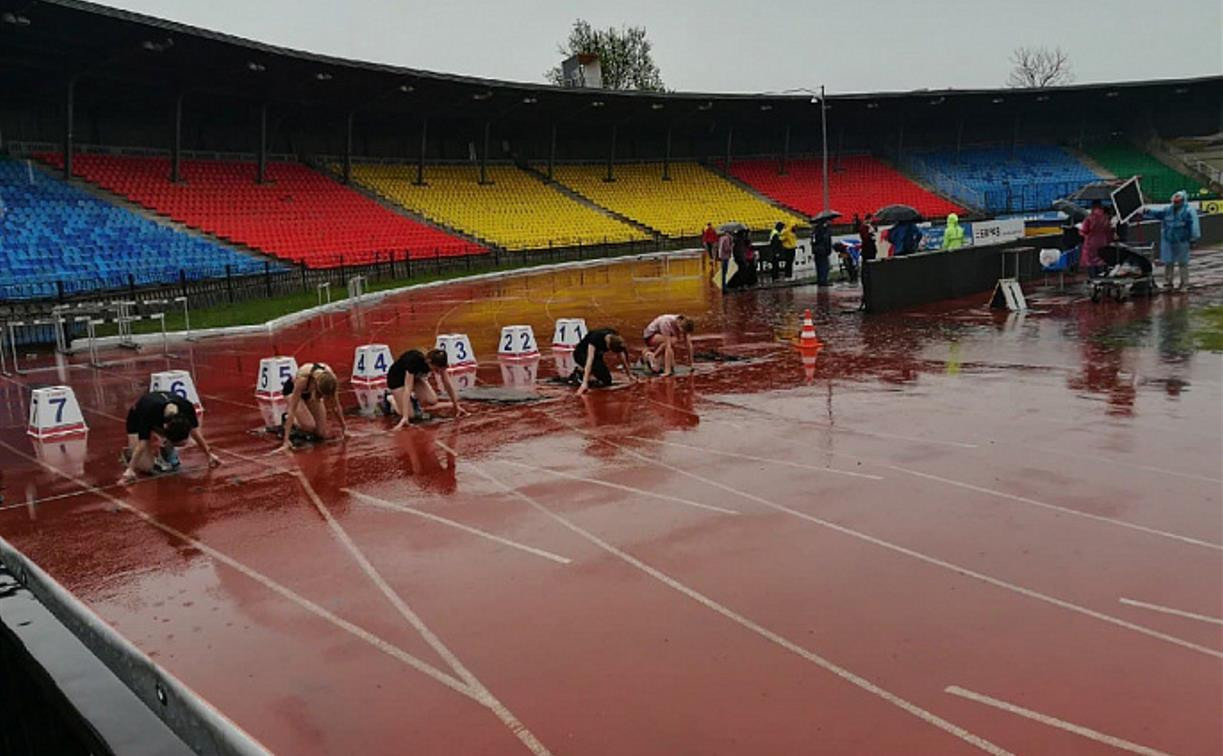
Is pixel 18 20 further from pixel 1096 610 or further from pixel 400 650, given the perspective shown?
pixel 1096 610

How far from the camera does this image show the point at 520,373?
15.7 meters

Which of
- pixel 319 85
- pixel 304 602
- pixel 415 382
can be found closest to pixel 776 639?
pixel 304 602

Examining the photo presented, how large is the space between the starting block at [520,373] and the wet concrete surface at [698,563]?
4.58ft

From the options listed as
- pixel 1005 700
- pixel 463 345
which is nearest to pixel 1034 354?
pixel 463 345

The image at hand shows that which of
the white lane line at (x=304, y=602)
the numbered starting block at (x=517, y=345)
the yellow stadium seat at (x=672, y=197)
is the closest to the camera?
the white lane line at (x=304, y=602)

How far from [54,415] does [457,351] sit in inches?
236

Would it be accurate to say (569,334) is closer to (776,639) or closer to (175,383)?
(175,383)

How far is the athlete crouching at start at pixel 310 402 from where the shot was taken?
1048 centimetres

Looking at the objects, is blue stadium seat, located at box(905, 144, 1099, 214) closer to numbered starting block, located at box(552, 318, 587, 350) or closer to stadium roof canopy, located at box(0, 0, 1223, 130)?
stadium roof canopy, located at box(0, 0, 1223, 130)

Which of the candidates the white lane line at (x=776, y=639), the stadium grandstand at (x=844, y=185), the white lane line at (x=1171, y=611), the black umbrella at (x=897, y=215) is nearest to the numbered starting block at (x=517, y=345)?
the white lane line at (x=776, y=639)

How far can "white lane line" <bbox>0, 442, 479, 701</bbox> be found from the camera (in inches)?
210

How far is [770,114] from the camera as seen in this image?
64625 mm

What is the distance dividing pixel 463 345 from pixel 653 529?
922 cm

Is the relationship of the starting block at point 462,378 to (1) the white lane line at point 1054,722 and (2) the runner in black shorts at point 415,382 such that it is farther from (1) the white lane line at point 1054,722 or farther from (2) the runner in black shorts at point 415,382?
(1) the white lane line at point 1054,722
